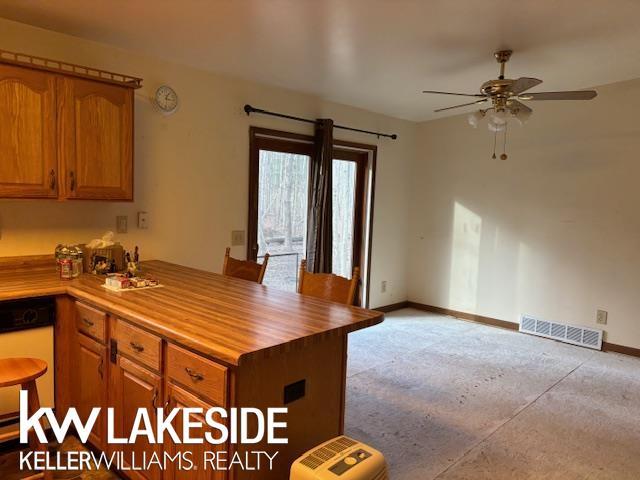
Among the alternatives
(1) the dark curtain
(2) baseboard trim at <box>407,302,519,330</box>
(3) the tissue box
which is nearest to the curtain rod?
(1) the dark curtain

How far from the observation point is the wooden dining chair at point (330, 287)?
2.27 metres

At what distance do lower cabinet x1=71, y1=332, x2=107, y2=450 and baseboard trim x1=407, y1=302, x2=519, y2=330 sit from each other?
13.4ft

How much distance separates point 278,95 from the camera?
13.3 feet

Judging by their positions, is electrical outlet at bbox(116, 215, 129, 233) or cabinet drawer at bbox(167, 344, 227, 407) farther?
electrical outlet at bbox(116, 215, 129, 233)

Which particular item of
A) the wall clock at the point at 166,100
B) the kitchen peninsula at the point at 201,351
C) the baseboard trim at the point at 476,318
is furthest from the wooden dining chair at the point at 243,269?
the baseboard trim at the point at 476,318

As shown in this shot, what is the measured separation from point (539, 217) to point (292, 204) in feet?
8.22

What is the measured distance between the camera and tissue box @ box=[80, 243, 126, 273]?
8.83 ft

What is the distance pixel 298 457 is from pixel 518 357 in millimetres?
2906

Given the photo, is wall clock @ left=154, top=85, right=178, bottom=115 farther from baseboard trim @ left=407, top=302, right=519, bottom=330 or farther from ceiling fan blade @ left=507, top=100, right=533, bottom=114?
baseboard trim @ left=407, top=302, right=519, bottom=330

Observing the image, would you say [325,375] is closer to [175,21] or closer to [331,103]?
[175,21]

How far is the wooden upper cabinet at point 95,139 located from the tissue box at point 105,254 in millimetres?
316

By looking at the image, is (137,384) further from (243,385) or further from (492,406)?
(492,406)

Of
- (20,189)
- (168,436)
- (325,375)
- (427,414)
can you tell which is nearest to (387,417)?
(427,414)

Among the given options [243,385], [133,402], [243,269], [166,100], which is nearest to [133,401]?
[133,402]
